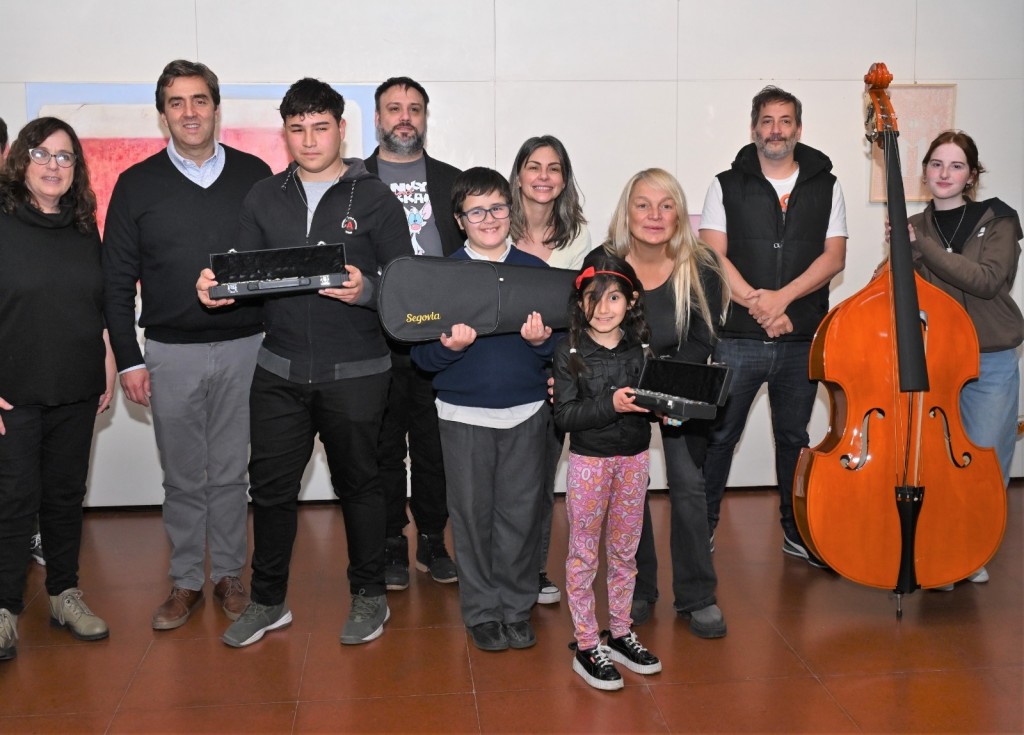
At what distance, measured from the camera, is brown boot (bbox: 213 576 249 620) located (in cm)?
332

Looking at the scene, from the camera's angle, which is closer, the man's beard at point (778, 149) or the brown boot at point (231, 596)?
the brown boot at point (231, 596)

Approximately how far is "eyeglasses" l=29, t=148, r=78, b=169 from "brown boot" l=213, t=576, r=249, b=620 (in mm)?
1491

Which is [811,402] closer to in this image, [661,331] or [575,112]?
[661,331]

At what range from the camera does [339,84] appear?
4699 millimetres

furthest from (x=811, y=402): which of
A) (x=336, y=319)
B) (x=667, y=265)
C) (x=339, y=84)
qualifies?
(x=339, y=84)

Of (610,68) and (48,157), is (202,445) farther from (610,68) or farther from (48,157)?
(610,68)

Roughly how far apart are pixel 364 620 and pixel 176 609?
68 centimetres

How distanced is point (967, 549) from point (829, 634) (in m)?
0.52

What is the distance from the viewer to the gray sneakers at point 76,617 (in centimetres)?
318

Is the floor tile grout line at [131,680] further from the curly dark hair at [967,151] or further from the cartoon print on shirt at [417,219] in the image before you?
the curly dark hair at [967,151]

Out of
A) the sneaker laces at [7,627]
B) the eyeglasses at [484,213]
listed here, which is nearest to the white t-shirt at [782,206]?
the eyeglasses at [484,213]

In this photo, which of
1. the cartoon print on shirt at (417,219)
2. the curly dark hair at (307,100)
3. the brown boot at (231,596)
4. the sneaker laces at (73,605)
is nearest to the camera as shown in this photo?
the curly dark hair at (307,100)

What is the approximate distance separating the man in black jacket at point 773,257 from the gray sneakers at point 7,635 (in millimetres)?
2463

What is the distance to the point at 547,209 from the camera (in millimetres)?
3324
